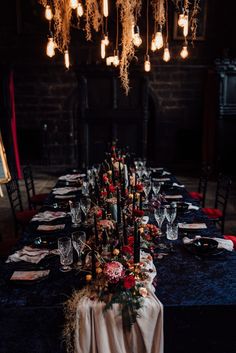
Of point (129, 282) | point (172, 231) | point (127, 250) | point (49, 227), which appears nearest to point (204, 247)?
point (172, 231)

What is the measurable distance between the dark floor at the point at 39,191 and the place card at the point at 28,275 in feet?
3.75

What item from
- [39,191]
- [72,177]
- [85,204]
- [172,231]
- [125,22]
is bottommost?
[39,191]

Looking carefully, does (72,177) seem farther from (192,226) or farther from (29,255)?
(29,255)

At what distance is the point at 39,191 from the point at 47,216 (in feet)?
14.7

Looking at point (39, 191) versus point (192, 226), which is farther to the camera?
point (39, 191)

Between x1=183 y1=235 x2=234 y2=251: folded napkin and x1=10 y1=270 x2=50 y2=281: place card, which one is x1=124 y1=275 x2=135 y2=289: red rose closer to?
x1=10 y1=270 x2=50 y2=281: place card

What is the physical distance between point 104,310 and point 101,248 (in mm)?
548

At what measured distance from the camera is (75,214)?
12.0 ft

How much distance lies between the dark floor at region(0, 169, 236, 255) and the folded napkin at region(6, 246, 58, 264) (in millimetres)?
777

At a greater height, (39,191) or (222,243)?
(222,243)

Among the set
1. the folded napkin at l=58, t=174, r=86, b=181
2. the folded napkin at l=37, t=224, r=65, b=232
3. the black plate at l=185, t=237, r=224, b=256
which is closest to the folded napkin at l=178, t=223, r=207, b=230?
the black plate at l=185, t=237, r=224, b=256

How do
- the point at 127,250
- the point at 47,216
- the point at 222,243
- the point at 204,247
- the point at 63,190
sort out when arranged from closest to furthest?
the point at 127,250
the point at 204,247
the point at 222,243
the point at 47,216
the point at 63,190

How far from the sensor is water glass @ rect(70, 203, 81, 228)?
3619 mm

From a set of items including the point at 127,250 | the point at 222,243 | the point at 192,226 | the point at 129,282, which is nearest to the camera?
the point at 129,282
